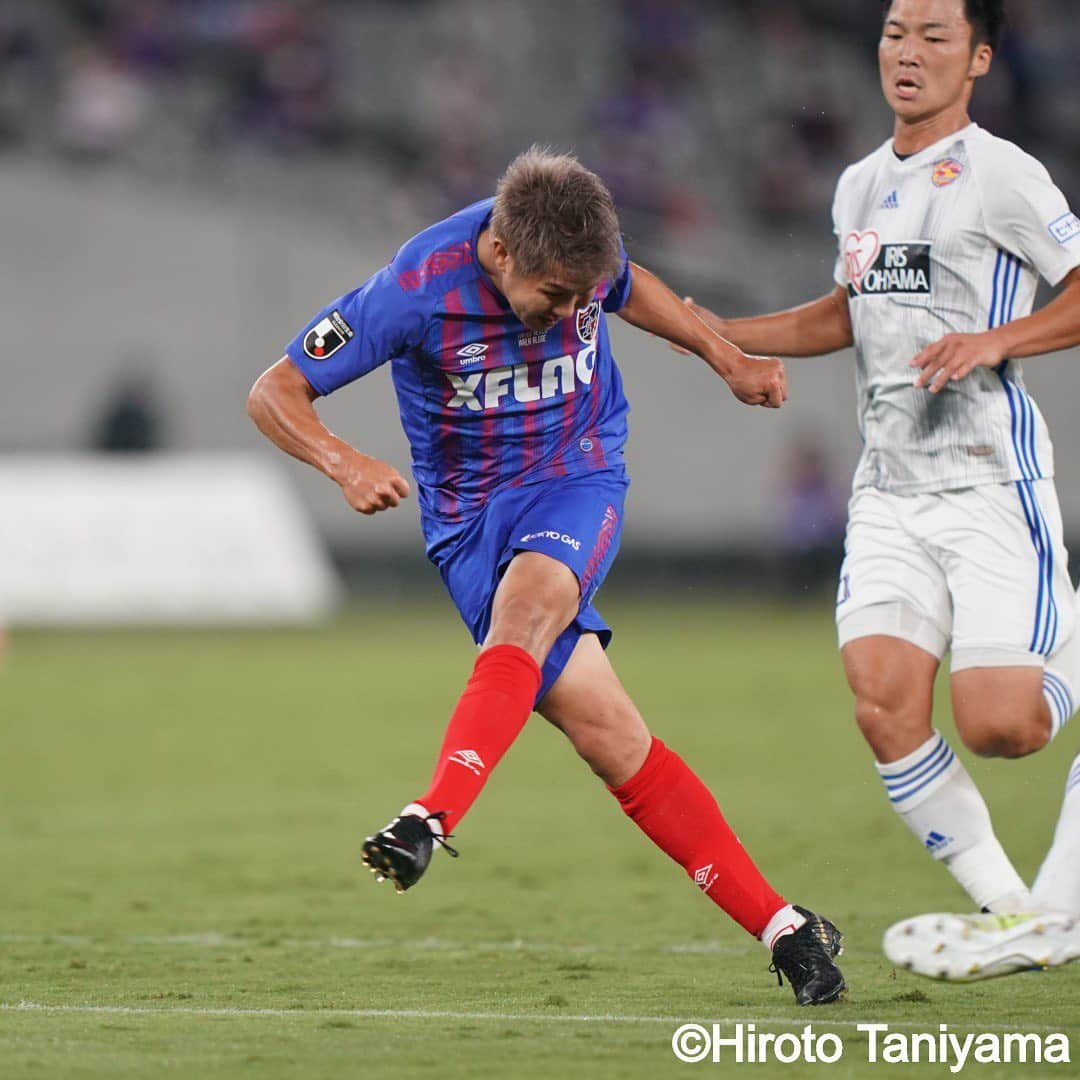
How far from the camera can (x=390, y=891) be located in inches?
289

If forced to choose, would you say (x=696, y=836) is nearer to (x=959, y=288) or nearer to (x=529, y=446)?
(x=529, y=446)

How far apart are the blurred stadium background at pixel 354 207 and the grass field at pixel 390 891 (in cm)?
638

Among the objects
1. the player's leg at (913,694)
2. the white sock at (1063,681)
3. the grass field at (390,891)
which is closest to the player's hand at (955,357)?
the player's leg at (913,694)

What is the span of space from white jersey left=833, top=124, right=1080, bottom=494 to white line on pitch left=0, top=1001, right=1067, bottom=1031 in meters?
1.42

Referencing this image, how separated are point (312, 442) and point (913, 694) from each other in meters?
1.66

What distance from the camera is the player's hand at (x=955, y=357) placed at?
4895mm

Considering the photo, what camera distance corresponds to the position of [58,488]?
60.3 ft

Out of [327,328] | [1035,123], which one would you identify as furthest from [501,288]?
[1035,123]

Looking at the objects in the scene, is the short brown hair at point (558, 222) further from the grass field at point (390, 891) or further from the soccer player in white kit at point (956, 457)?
the grass field at point (390, 891)

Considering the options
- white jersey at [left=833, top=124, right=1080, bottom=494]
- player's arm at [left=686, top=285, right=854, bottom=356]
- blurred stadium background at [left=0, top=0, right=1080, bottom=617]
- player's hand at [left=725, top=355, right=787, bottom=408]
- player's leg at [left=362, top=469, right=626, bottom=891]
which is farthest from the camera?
blurred stadium background at [left=0, top=0, right=1080, bottom=617]

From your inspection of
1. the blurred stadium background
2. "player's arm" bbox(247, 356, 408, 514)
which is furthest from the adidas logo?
the blurred stadium background

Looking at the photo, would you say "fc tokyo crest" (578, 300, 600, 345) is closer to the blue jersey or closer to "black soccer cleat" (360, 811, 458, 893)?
the blue jersey

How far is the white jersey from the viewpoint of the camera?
511 centimetres

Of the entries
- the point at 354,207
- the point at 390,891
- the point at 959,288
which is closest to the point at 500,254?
the point at 959,288
